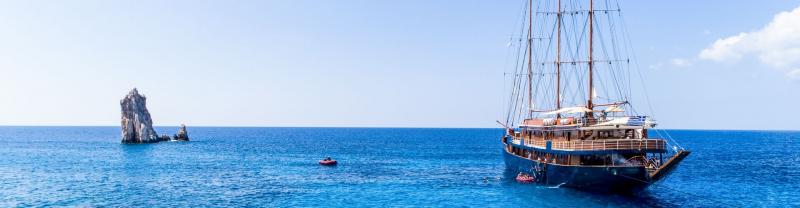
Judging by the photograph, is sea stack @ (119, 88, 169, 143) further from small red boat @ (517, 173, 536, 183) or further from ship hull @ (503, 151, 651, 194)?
ship hull @ (503, 151, 651, 194)

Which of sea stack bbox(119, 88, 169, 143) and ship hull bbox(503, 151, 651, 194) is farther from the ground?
sea stack bbox(119, 88, 169, 143)

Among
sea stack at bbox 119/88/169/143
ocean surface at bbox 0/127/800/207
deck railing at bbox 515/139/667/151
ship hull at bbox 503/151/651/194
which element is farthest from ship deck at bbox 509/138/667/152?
sea stack at bbox 119/88/169/143

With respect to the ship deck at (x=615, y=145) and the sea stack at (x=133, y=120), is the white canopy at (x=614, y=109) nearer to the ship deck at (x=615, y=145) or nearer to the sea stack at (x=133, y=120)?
the ship deck at (x=615, y=145)

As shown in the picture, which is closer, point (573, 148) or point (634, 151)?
point (634, 151)

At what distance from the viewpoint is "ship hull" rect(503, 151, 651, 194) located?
140 feet

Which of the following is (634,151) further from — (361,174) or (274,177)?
(274,177)

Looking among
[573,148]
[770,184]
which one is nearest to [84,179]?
[573,148]

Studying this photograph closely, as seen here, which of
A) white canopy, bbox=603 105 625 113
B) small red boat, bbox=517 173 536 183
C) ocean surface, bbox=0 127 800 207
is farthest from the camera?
small red boat, bbox=517 173 536 183

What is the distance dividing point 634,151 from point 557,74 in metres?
22.2

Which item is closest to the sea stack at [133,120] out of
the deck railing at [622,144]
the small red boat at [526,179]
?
the small red boat at [526,179]

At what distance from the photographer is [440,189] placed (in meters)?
51.2

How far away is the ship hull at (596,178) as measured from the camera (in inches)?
1682

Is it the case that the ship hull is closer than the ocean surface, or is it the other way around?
the ship hull

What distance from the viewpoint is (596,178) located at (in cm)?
4472
